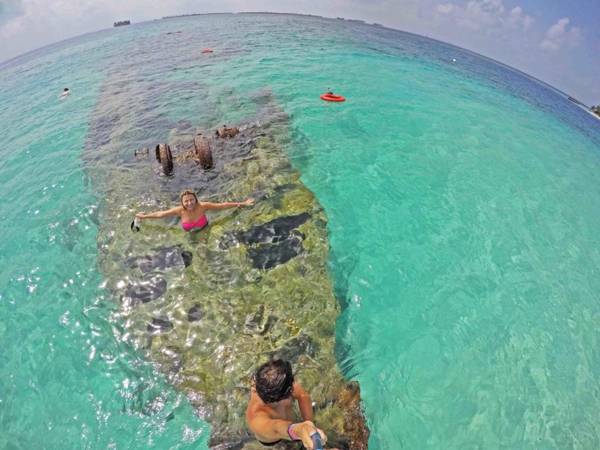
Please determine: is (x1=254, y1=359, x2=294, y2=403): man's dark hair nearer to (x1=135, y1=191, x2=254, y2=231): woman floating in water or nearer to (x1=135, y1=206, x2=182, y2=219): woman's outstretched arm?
(x1=135, y1=191, x2=254, y2=231): woman floating in water

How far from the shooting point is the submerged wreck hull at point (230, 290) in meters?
6.31

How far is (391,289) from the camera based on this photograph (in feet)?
30.5

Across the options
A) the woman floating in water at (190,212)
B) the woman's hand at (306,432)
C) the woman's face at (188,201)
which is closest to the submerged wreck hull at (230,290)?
the woman floating in water at (190,212)

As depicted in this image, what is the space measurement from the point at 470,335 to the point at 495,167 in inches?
528

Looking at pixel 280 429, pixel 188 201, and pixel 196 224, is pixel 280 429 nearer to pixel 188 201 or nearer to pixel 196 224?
pixel 188 201

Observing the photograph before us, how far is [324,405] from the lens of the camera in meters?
5.98

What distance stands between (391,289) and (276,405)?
18.7 ft

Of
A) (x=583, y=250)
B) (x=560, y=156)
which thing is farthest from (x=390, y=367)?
(x=560, y=156)

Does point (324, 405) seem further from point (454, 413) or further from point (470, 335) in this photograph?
point (470, 335)

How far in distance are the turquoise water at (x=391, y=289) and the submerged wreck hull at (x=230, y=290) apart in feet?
1.55

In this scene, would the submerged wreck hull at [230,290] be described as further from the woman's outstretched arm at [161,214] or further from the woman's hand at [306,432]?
the woman's hand at [306,432]

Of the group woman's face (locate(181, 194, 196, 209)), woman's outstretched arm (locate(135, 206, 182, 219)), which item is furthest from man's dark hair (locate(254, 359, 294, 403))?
woman's outstretched arm (locate(135, 206, 182, 219))

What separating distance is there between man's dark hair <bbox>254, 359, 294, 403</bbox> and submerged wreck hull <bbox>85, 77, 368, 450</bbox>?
58.9 inches

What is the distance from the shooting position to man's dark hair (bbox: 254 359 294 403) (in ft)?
13.5
